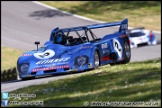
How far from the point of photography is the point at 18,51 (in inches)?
1166

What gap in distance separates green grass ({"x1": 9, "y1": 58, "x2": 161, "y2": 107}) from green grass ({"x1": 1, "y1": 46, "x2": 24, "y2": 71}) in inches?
571

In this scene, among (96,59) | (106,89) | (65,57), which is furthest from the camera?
(96,59)

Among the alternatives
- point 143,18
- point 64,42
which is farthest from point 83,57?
point 143,18

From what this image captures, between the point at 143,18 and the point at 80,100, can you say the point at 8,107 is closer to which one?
the point at 80,100

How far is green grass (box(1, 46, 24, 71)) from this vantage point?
27186mm

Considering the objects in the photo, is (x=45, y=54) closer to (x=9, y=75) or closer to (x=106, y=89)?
(x=9, y=75)

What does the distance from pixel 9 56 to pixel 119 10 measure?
1459cm

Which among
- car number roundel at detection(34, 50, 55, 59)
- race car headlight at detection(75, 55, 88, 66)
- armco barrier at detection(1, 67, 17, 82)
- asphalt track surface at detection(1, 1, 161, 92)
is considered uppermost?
asphalt track surface at detection(1, 1, 161, 92)

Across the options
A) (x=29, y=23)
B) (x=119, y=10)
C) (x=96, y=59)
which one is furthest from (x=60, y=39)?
(x=119, y=10)

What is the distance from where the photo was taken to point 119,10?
135 ft

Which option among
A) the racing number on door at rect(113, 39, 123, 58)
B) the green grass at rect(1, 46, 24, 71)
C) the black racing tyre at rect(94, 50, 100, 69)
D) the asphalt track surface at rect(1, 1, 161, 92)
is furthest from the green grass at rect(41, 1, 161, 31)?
the black racing tyre at rect(94, 50, 100, 69)

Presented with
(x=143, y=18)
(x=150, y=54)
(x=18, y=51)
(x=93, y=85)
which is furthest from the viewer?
(x=143, y=18)

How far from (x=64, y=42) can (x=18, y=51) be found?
1264 centimetres

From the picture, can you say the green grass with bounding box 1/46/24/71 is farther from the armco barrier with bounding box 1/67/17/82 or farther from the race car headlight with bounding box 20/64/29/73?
the race car headlight with bounding box 20/64/29/73
